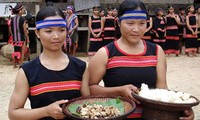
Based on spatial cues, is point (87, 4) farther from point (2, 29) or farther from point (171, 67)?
point (171, 67)

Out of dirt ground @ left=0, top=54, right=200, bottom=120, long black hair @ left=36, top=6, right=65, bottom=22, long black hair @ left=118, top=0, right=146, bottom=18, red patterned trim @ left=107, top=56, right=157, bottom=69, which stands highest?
long black hair @ left=118, top=0, right=146, bottom=18

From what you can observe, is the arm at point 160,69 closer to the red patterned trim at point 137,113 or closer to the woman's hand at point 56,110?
the red patterned trim at point 137,113

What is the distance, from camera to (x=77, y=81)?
2.32m

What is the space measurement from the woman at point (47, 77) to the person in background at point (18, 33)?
7529mm

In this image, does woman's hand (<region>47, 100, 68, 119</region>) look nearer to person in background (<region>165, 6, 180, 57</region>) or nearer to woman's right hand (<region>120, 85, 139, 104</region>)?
woman's right hand (<region>120, 85, 139, 104</region>)

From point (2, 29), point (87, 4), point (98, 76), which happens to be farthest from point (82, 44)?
point (98, 76)

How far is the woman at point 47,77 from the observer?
2.22 metres

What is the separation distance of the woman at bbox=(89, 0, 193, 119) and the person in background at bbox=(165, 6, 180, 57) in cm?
981

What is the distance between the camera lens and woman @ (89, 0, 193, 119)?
2453mm

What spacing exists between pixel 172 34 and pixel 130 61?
10.2 metres

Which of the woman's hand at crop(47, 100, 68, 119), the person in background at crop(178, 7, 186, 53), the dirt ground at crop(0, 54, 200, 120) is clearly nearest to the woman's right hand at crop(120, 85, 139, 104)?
the woman's hand at crop(47, 100, 68, 119)

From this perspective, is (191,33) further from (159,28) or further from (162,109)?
(162,109)

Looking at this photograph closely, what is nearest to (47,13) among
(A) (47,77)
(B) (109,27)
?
(A) (47,77)

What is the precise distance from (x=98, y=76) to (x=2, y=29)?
10608 millimetres
